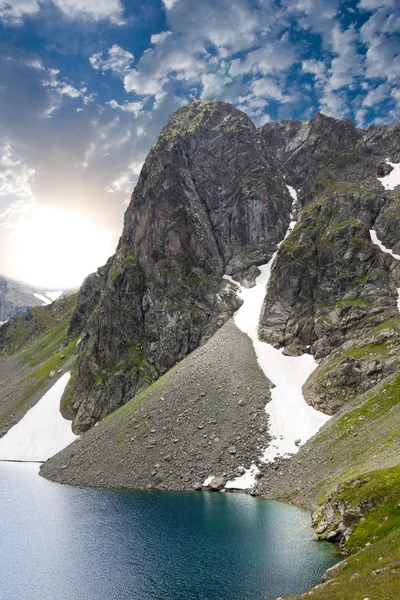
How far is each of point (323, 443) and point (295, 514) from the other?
17709 millimetres

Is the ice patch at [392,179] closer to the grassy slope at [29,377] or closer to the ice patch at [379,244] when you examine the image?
the ice patch at [379,244]

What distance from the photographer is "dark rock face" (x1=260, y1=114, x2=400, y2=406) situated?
98.4 m

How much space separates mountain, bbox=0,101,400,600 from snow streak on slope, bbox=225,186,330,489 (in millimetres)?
429

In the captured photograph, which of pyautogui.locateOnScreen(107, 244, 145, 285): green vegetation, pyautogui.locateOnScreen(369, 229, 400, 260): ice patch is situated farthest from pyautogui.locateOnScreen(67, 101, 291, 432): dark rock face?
pyautogui.locateOnScreen(369, 229, 400, 260): ice patch

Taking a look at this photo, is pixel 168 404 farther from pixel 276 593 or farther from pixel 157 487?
pixel 276 593

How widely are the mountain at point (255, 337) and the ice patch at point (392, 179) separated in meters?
1.12

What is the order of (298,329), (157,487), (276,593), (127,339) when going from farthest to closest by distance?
(127,339) < (298,329) < (157,487) < (276,593)

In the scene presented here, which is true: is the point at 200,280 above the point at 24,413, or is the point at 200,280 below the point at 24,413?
above

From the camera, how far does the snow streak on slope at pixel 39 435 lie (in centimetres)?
11188

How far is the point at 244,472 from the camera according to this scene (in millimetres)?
69188

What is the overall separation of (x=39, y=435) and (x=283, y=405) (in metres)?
76.4

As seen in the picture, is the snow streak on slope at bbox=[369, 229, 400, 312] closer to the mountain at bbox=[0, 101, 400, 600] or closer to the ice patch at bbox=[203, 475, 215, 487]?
the mountain at bbox=[0, 101, 400, 600]

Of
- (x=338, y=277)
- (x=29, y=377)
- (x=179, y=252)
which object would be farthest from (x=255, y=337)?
(x=29, y=377)

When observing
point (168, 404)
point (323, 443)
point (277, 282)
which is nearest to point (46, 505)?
point (168, 404)
